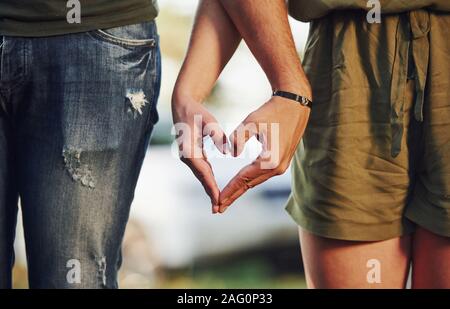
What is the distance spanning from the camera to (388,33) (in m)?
1.24

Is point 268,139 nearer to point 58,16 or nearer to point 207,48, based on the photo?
point 207,48

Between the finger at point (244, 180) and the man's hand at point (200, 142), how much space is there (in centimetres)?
1

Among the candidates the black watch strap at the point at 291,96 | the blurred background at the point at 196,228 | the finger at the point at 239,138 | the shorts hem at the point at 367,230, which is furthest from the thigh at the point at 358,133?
the blurred background at the point at 196,228

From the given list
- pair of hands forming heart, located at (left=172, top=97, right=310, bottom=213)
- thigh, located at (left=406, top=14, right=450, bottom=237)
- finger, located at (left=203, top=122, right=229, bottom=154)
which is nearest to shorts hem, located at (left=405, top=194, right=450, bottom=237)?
thigh, located at (left=406, top=14, right=450, bottom=237)

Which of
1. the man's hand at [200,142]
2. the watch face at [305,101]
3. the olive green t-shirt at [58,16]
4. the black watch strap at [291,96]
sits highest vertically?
the olive green t-shirt at [58,16]

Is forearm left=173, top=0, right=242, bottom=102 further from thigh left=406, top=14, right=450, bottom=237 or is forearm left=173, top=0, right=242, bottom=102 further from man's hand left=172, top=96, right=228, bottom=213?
thigh left=406, top=14, right=450, bottom=237

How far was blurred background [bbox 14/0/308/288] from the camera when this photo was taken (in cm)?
292

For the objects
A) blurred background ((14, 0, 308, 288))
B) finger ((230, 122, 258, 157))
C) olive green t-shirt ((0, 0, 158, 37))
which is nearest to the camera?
finger ((230, 122, 258, 157))

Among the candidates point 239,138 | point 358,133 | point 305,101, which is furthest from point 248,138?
point 358,133

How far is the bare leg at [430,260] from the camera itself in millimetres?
1231

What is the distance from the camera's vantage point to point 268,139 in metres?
1.12

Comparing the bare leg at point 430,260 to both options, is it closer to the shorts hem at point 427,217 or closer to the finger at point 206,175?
the shorts hem at point 427,217

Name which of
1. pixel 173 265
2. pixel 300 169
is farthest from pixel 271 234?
pixel 300 169
